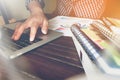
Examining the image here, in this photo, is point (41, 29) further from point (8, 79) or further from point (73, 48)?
point (8, 79)

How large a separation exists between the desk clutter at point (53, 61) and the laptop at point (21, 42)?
20mm

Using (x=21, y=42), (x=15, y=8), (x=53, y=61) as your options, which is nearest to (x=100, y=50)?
(x=53, y=61)

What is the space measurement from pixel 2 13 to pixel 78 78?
1329 mm

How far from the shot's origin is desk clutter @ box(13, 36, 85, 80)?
451mm

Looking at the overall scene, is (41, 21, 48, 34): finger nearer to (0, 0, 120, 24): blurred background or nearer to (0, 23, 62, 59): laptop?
(0, 23, 62, 59): laptop

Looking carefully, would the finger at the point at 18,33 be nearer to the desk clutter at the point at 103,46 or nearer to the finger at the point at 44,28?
the finger at the point at 44,28

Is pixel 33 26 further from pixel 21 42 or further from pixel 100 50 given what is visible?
pixel 100 50

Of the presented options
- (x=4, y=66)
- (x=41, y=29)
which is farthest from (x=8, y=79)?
(x=41, y=29)

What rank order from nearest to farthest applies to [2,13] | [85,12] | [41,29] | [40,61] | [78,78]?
[78,78], [40,61], [41,29], [85,12], [2,13]

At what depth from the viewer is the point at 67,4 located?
1.06 meters

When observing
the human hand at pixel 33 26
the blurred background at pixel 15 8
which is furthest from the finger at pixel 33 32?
the blurred background at pixel 15 8

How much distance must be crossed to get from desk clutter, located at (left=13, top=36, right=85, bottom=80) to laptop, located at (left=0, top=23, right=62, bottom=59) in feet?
0.06

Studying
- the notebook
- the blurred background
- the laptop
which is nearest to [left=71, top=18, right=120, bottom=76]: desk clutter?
the notebook

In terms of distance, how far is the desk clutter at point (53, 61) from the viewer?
451 millimetres
